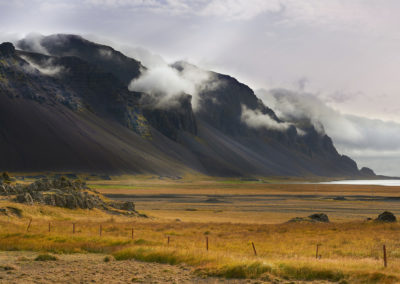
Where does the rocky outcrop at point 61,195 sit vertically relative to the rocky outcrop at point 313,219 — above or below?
above

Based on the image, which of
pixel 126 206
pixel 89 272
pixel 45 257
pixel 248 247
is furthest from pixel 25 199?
pixel 89 272

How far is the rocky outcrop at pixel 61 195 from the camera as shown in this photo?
2355 inches

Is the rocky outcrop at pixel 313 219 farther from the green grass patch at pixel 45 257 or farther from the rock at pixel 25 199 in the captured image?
the green grass patch at pixel 45 257

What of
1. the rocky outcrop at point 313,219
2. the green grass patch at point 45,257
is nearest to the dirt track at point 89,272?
the green grass patch at point 45,257

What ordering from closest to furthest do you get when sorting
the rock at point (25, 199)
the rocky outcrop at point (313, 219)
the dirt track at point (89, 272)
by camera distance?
1. the dirt track at point (89, 272)
2. the rock at point (25, 199)
3. the rocky outcrop at point (313, 219)

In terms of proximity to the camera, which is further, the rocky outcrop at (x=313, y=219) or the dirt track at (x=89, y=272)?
the rocky outcrop at (x=313, y=219)

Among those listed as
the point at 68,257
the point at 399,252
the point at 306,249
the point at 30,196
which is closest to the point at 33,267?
the point at 68,257

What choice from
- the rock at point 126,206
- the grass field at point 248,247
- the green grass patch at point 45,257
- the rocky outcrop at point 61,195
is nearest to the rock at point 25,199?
the rocky outcrop at point 61,195

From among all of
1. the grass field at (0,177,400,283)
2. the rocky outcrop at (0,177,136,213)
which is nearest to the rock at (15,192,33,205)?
the rocky outcrop at (0,177,136,213)

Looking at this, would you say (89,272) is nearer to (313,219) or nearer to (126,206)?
(313,219)

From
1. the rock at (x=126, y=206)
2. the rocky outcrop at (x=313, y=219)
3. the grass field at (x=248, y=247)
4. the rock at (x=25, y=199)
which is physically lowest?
the rocky outcrop at (x=313, y=219)

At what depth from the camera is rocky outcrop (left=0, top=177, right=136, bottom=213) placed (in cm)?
5981

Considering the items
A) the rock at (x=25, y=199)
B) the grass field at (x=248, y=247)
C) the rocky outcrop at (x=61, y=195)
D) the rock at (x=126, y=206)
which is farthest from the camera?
the rock at (x=126, y=206)

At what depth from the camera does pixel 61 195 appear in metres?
63.5
